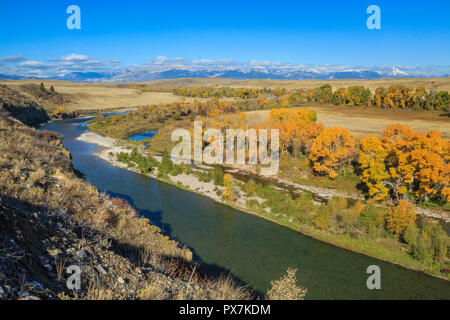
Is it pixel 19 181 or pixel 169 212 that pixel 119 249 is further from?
pixel 169 212

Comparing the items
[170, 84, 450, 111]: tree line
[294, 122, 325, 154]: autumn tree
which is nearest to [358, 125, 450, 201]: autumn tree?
[294, 122, 325, 154]: autumn tree

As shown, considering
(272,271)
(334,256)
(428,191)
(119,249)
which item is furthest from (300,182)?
(119,249)

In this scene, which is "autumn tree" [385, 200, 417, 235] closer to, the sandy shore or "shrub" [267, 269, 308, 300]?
the sandy shore

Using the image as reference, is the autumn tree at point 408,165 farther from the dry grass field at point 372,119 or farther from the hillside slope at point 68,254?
the hillside slope at point 68,254

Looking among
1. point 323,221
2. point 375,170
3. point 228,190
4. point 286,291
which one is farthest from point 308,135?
point 286,291

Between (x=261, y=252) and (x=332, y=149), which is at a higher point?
(x=332, y=149)

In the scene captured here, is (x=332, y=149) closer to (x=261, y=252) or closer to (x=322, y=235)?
(x=322, y=235)
